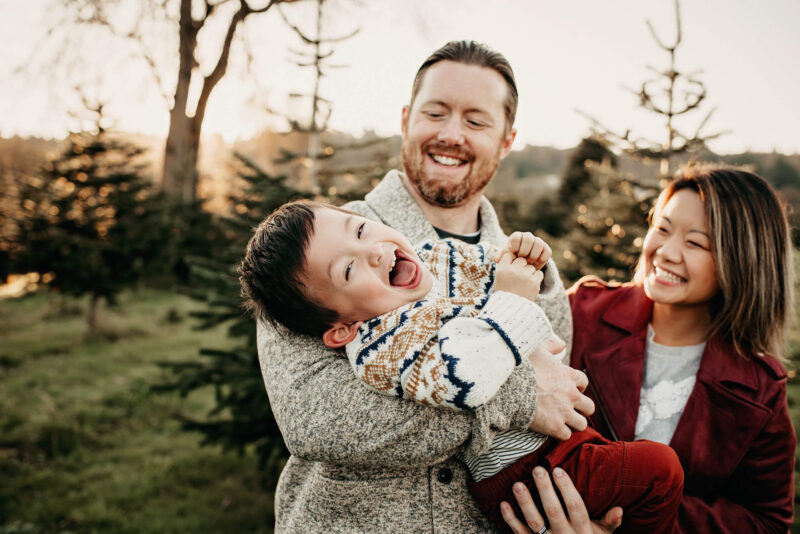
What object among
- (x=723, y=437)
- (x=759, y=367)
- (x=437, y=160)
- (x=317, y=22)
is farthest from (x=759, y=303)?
(x=317, y=22)

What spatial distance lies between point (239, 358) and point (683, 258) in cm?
313

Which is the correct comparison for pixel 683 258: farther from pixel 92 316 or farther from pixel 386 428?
pixel 92 316

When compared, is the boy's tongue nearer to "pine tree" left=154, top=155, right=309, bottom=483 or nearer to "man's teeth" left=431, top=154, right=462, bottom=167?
"man's teeth" left=431, top=154, right=462, bottom=167

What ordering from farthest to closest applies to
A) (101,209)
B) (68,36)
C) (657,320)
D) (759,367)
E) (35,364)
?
(68,36) → (101,209) → (35,364) → (657,320) → (759,367)

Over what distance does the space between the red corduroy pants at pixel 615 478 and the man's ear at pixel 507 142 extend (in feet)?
4.95

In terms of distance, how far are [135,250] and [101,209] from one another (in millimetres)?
994

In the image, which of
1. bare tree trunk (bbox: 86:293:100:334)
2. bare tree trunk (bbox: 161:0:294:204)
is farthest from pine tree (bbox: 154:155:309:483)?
bare tree trunk (bbox: 161:0:294:204)

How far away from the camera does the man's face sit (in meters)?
2.28

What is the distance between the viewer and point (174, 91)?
14.3m

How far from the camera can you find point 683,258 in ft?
6.92

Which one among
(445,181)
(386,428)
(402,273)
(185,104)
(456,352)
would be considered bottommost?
(386,428)

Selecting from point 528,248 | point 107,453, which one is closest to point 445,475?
point 528,248

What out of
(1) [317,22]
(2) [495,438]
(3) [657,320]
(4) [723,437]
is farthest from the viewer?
(1) [317,22]

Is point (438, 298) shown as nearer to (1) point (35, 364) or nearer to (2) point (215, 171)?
(1) point (35, 364)
